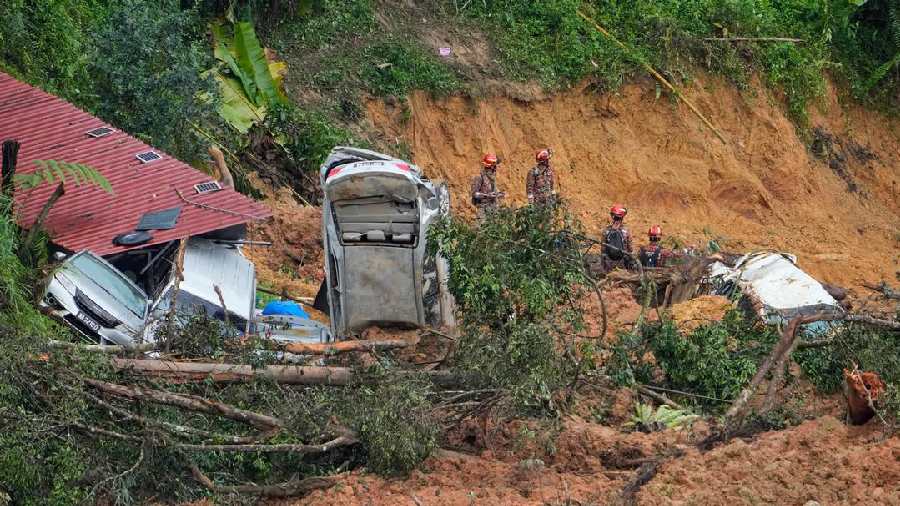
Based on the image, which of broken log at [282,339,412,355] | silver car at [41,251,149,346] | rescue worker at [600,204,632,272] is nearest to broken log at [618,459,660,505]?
broken log at [282,339,412,355]

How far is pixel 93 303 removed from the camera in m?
12.3

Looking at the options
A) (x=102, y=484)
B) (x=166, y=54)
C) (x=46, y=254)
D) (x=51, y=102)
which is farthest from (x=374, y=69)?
(x=102, y=484)

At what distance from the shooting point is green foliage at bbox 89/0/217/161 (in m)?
16.8

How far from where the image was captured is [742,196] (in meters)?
23.5

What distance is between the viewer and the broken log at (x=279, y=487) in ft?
32.5

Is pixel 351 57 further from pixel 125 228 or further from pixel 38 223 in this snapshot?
pixel 38 223

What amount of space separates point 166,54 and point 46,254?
461 centimetres

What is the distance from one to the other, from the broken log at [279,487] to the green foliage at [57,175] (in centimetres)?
446

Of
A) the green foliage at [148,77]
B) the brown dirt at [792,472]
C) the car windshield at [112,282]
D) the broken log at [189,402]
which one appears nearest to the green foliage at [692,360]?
the brown dirt at [792,472]

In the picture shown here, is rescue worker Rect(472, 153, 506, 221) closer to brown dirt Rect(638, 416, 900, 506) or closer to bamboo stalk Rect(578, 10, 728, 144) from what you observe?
bamboo stalk Rect(578, 10, 728, 144)

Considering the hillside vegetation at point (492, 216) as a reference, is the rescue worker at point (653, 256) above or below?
below

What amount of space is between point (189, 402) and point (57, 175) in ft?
14.1

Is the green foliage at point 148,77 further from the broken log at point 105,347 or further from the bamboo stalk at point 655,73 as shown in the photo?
the bamboo stalk at point 655,73

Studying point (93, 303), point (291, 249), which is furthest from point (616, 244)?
point (93, 303)
